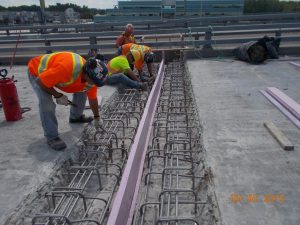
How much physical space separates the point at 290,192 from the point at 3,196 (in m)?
2.98

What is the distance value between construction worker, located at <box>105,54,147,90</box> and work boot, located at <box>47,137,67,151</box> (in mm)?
3314

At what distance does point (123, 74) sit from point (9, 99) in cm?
294

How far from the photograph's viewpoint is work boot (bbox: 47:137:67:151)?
4152mm

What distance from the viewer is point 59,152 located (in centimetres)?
413

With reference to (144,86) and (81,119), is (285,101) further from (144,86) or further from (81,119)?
(81,119)

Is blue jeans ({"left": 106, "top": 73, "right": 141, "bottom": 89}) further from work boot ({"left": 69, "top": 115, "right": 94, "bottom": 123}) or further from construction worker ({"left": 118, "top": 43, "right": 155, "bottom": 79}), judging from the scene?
work boot ({"left": 69, "top": 115, "right": 94, "bottom": 123})

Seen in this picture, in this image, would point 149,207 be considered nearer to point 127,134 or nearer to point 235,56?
point 127,134

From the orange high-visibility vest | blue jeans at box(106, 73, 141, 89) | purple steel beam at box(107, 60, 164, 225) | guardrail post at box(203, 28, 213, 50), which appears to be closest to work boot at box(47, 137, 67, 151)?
the orange high-visibility vest

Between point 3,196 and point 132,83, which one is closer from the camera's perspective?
point 3,196

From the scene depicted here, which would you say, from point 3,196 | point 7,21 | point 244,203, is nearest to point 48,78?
point 3,196

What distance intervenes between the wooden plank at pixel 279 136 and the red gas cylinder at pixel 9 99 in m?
4.16

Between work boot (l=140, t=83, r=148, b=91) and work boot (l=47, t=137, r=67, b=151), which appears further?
work boot (l=140, t=83, r=148, b=91)

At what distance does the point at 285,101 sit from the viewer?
5.61m

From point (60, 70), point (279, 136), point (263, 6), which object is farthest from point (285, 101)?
point (263, 6)
